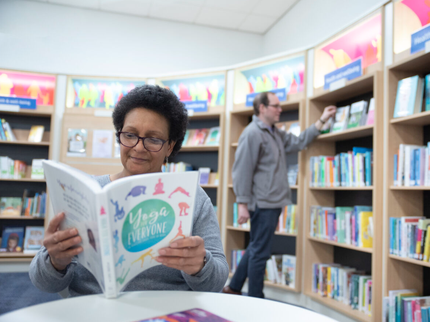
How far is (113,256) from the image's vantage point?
0.73 meters

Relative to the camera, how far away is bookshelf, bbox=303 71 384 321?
92.1 inches

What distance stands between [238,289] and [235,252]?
63 cm

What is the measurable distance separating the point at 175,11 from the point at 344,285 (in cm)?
441

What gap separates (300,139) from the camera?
3107 millimetres

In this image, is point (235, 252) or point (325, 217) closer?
point (325, 217)

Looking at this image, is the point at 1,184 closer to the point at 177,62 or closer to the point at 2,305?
the point at 2,305

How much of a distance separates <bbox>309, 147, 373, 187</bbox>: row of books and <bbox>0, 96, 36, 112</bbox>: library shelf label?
3245 mm

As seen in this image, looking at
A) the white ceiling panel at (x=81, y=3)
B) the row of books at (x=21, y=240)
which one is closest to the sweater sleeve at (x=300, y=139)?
the row of books at (x=21, y=240)

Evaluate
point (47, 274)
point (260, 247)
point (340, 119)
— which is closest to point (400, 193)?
point (340, 119)

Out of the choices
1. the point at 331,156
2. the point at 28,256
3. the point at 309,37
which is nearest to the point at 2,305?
the point at 28,256

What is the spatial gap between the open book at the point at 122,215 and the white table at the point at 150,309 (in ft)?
0.18

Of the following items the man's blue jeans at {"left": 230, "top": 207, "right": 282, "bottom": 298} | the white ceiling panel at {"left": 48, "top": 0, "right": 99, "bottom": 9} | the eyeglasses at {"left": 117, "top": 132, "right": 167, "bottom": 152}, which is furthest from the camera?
the white ceiling panel at {"left": 48, "top": 0, "right": 99, "bottom": 9}

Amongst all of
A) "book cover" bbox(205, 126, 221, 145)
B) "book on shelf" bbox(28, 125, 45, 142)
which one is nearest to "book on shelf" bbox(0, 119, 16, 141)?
"book on shelf" bbox(28, 125, 45, 142)

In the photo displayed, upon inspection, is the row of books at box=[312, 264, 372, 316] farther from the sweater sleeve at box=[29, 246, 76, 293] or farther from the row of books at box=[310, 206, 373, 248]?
the sweater sleeve at box=[29, 246, 76, 293]
